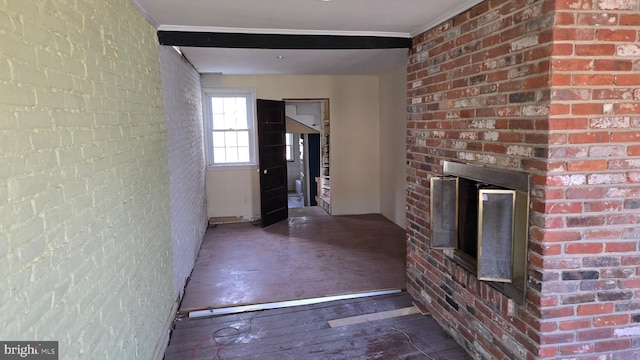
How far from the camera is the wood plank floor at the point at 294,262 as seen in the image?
389 cm

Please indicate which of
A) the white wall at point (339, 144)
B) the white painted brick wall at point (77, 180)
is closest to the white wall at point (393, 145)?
the white wall at point (339, 144)

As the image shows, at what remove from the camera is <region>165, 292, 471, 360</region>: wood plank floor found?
287cm

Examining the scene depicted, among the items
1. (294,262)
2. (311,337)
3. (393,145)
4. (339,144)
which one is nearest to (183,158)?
(294,262)

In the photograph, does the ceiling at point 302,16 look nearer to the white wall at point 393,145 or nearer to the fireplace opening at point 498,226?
the fireplace opening at point 498,226

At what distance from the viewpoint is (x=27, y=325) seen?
4.07 ft

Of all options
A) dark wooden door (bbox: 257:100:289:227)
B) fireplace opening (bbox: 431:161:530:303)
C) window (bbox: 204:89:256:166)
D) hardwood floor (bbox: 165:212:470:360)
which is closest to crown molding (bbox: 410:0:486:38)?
fireplace opening (bbox: 431:161:530:303)

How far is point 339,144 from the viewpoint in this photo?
23.5 ft

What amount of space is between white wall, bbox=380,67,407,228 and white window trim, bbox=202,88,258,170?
2.27 meters

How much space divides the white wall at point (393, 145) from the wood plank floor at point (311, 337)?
2968 millimetres

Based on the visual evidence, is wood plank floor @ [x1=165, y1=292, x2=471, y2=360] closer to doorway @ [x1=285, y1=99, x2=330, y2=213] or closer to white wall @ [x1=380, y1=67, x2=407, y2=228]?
white wall @ [x1=380, y1=67, x2=407, y2=228]

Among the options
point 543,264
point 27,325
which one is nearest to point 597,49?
point 543,264

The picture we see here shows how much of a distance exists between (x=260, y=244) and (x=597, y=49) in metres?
4.48

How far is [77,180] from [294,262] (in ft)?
10.9

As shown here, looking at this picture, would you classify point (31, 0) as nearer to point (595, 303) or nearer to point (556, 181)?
point (556, 181)
